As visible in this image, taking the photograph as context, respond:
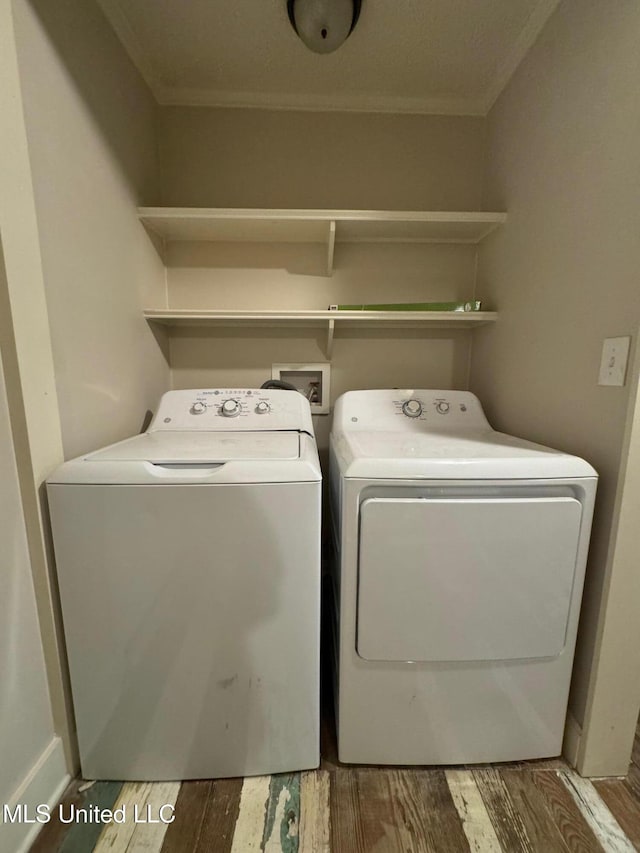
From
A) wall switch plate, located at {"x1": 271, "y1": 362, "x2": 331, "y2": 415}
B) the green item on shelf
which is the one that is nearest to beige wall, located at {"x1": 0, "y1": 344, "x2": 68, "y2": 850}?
wall switch plate, located at {"x1": 271, "y1": 362, "x2": 331, "y2": 415}

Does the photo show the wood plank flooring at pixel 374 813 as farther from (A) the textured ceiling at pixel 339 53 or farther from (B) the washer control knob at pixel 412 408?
(A) the textured ceiling at pixel 339 53

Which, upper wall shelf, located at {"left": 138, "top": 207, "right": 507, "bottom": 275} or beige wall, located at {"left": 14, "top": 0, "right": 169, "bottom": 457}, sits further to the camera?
upper wall shelf, located at {"left": 138, "top": 207, "right": 507, "bottom": 275}

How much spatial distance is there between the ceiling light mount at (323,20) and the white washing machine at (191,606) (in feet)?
4.17

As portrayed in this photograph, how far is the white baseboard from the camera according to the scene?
2.71ft

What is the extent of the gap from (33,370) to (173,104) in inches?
54.5

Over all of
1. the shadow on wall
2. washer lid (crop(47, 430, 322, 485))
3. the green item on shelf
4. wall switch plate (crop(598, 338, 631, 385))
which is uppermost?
the shadow on wall

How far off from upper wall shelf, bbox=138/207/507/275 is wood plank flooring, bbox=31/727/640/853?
1797mm

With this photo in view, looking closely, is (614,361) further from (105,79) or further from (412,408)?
(105,79)

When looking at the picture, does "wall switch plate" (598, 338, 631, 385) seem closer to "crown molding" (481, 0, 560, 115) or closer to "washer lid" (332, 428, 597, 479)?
"washer lid" (332, 428, 597, 479)

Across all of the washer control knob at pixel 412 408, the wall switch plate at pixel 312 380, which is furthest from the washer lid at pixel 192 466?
the wall switch plate at pixel 312 380

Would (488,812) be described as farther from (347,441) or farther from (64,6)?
(64,6)

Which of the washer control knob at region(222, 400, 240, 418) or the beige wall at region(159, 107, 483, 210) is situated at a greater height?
the beige wall at region(159, 107, 483, 210)

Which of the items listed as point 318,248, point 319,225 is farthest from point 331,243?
point 318,248

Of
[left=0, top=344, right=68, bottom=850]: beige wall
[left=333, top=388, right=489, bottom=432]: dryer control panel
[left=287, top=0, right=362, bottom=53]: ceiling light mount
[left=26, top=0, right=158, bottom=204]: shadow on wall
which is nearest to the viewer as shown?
[left=0, top=344, right=68, bottom=850]: beige wall
